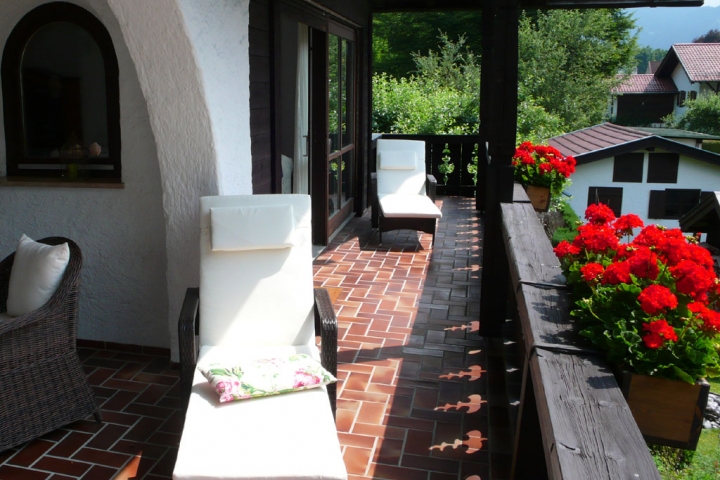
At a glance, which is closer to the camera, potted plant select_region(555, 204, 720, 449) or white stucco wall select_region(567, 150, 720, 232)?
potted plant select_region(555, 204, 720, 449)

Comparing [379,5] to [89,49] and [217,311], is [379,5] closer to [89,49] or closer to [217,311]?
[89,49]

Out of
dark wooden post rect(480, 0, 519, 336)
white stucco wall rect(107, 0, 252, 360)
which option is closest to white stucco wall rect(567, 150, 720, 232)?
dark wooden post rect(480, 0, 519, 336)

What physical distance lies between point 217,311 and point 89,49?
1733mm

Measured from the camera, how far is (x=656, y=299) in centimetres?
210

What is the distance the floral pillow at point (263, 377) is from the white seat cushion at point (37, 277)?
2.92 feet

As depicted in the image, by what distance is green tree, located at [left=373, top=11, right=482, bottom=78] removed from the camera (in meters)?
26.0

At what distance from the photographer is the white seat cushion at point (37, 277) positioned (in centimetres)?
324

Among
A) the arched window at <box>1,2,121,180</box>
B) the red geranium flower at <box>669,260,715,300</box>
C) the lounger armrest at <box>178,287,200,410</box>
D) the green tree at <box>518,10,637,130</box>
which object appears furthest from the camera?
the green tree at <box>518,10,637,130</box>

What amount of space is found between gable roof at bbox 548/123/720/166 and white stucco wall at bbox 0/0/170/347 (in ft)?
32.5

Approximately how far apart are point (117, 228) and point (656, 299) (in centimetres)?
303

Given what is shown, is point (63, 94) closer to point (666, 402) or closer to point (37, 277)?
point (37, 277)

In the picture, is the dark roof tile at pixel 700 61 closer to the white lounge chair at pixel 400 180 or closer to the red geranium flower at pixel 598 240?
the white lounge chair at pixel 400 180

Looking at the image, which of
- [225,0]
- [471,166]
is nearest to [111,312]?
[225,0]

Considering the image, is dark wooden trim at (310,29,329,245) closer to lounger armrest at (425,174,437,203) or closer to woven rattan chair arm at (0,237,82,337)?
lounger armrest at (425,174,437,203)
